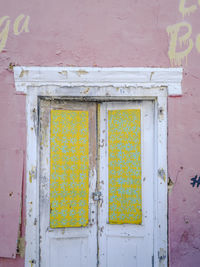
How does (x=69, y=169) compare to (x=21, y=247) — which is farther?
(x=69, y=169)

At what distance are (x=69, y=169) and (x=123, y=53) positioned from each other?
130cm

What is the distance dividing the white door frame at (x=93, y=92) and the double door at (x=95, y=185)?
11 cm

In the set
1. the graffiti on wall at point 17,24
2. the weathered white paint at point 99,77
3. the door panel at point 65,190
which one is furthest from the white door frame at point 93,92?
the graffiti on wall at point 17,24

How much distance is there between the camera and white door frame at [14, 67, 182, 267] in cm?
273

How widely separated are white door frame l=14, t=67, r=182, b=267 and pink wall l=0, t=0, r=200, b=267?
69 mm

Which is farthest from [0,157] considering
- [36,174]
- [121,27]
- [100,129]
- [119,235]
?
[121,27]

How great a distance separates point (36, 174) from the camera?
2.76 m

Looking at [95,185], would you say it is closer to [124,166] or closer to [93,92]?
[124,166]

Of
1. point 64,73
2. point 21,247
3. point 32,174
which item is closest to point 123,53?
point 64,73

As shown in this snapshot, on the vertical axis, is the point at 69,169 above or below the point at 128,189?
above

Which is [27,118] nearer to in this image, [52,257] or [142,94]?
[142,94]

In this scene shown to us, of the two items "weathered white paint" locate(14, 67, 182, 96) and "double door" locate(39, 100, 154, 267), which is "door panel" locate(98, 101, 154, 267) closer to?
"double door" locate(39, 100, 154, 267)

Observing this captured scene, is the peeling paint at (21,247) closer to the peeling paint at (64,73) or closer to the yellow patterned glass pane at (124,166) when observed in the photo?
the yellow patterned glass pane at (124,166)

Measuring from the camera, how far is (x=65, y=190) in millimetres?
2863
